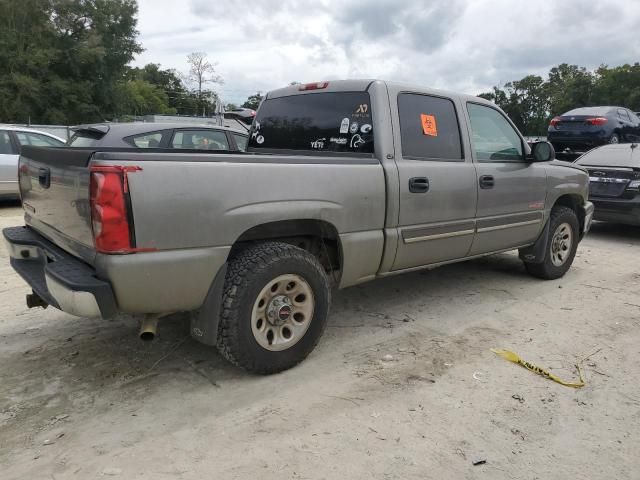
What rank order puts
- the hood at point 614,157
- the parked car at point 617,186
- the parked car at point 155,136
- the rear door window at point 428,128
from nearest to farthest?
the rear door window at point 428,128 < the parked car at point 155,136 < the parked car at point 617,186 < the hood at point 614,157

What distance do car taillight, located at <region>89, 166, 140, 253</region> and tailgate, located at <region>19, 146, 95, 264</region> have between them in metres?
0.11

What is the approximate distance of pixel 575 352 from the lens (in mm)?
3736

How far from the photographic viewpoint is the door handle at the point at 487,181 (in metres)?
4.42

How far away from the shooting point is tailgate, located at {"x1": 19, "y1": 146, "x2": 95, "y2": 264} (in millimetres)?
2699

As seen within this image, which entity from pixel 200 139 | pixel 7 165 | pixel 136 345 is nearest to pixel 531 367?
pixel 136 345

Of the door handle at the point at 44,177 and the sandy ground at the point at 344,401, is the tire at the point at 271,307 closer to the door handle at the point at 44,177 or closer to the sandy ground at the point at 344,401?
the sandy ground at the point at 344,401

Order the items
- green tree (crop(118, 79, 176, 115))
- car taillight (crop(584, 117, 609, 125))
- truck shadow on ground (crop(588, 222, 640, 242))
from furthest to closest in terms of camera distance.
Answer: green tree (crop(118, 79, 176, 115))
car taillight (crop(584, 117, 609, 125))
truck shadow on ground (crop(588, 222, 640, 242))

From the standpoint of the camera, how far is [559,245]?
18.5 ft

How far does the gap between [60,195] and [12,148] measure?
8372 millimetres

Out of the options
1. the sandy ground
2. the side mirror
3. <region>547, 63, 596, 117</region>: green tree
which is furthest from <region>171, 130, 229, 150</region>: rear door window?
<region>547, 63, 596, 117</region>: green tree

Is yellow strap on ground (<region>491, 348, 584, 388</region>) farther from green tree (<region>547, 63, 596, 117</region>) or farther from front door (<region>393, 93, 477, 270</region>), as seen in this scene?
green tree (<region>547, 63, 596, 117</region>)

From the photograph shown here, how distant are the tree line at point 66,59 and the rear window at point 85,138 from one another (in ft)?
87.3

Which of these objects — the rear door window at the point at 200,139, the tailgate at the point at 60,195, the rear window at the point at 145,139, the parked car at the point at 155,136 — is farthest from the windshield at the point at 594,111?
the tailgate at the point at 60,195

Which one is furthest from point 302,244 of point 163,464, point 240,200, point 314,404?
point 163,464
